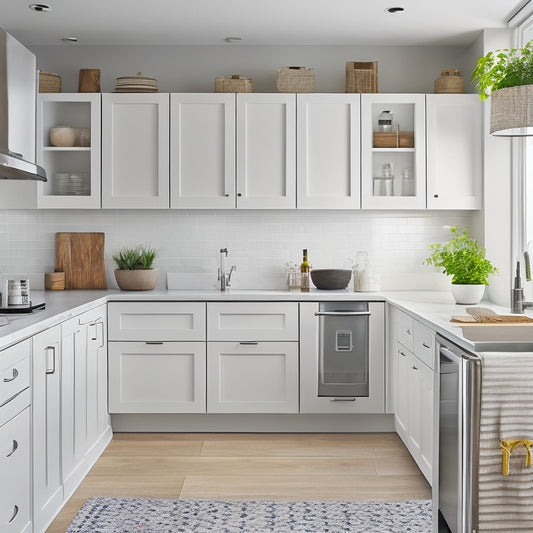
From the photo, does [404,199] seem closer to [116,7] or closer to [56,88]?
[116,7]

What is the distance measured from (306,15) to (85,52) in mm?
1693

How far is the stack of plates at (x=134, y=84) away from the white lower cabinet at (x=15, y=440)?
2.44 m

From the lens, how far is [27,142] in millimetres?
3670

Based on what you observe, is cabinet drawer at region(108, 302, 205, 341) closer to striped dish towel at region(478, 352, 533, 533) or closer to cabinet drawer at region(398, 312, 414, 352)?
cabinet drawer at region(398, 312, 414, 352)

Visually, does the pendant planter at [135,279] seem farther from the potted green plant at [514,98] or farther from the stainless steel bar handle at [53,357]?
the potted green plant at [514,98]

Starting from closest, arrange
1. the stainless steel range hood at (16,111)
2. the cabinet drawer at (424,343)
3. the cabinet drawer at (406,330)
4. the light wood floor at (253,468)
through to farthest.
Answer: the stainless steel range hood at (16,111), the cabinet drawer at (424,343), the light wood floor at (253,468), the cabinet drawer at (406,330)

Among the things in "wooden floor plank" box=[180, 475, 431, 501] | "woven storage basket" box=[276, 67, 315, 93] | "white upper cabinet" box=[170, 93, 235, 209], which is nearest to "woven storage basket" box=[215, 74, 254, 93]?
"white upper cabinet" box=[170, 93, 235, 209]

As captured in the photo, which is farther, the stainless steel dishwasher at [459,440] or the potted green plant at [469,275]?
the potted green plant at [469,275]

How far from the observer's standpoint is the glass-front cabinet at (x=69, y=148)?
15.4 feet

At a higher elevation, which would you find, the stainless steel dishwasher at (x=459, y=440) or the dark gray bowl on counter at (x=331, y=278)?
the dark gray bowl on counter at (x=331, y=278)

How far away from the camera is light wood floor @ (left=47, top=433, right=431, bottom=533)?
11.5 ft

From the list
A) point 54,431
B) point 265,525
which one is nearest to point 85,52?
point 54,431

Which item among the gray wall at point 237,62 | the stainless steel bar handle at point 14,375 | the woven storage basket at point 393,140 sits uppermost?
the gray wall at point 237,62

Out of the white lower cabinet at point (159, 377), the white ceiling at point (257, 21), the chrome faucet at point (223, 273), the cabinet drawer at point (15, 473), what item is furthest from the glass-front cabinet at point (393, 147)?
the cabinet drawer at point (15, 473)
